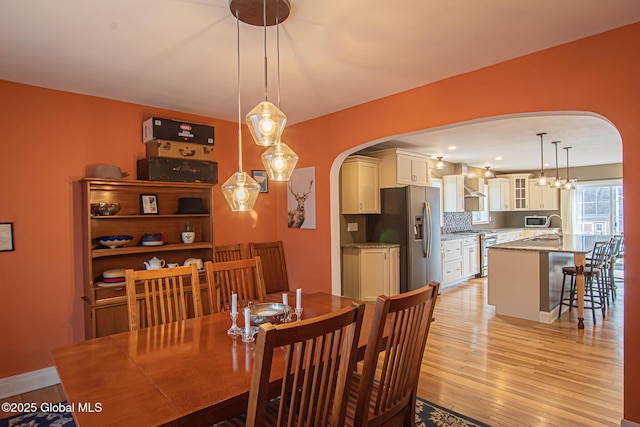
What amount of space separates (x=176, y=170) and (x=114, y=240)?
81cm

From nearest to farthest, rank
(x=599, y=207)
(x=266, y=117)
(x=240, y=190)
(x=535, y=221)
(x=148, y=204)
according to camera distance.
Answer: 1. (x=266, y=117)
2. (x=240, y=190)
3. (x=148, y=204)
4. (x=599, y=207)
5. (x=535, y=221)

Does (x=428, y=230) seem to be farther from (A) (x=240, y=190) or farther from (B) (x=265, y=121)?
(B) (x=265, y=121)

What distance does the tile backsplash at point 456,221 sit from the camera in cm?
719

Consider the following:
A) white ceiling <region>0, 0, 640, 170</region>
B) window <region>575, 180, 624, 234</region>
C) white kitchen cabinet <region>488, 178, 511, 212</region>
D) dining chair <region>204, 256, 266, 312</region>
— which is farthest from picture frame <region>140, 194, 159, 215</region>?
window <region>575, 180, 624, 234</region>

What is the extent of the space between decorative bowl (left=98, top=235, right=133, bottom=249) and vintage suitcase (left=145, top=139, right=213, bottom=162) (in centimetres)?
79

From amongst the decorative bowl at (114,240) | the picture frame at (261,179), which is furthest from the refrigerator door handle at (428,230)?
the decorative bowl at (114,240)

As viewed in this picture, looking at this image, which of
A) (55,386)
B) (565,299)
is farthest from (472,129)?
(55,386)

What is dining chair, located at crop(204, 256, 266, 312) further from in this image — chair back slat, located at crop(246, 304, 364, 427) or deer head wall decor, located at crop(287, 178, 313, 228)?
deer head wall decor, located at crop(287, 178, 313, 228)

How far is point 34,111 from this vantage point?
9.53 feet

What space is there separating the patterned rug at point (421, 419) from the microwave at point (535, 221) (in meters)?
7.25

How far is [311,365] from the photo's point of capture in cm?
117

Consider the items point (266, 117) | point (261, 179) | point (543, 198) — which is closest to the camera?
point (266, 117)

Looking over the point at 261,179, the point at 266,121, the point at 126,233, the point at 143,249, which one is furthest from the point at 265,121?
the point at 261,179

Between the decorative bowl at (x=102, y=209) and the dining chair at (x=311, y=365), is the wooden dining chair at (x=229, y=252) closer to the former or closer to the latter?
the decorative bowl at (x=102, y=209)
